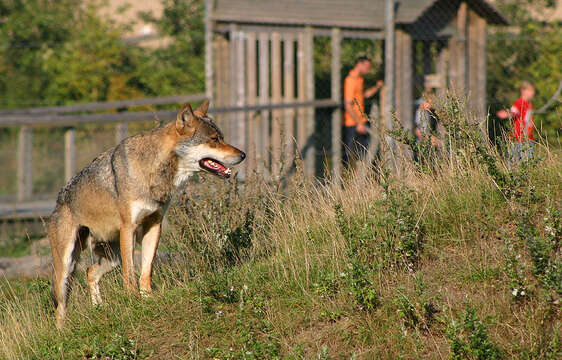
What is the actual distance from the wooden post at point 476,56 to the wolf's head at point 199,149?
25.8 ft

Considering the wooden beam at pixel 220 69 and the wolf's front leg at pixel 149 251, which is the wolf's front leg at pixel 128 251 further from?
the wooden beam at pixel 220 69

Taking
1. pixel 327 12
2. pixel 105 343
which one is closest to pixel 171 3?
pixel 327 12

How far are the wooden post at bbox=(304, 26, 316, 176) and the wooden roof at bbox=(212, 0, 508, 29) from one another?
0.27 m

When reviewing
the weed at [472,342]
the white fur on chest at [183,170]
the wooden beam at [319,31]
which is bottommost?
the weed at [472,342]

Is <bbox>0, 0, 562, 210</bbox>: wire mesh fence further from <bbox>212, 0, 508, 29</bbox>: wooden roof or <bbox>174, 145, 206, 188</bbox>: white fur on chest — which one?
<bbox>174, 145, 206, 188</bbox>: white fur on chest

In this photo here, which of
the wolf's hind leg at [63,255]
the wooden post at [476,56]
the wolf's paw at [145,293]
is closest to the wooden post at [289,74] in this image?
the wooden post at [476,56]

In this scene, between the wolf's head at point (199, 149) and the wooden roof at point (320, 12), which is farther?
the wooden roof at point (320, 12)

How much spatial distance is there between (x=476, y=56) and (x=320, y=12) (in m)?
3.02

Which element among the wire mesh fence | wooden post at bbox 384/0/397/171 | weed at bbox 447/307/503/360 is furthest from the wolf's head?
wooden post at bbox 384/0/397/171

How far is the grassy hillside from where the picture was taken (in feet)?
14.8

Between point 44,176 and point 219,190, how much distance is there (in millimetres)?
10988

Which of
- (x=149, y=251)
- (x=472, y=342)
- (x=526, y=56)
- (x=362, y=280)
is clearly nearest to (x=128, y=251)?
(x=149, y=251)

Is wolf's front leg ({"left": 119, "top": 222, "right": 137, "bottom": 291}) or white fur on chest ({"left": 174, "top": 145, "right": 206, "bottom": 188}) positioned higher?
white fur on chest ({"left": 174, "top": 145, "right": 206, "bottom": 188})

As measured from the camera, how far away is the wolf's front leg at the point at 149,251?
568 centimetres
